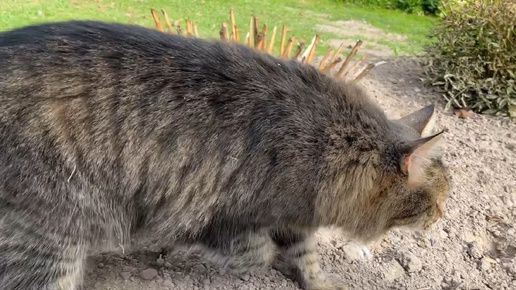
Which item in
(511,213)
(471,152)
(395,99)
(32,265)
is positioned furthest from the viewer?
(395,99)

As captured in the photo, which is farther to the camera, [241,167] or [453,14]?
[453,14]

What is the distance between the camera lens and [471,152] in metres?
5.41

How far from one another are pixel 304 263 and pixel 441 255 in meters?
1.25

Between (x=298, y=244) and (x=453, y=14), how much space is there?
453cm

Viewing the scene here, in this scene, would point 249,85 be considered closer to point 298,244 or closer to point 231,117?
point 231,117

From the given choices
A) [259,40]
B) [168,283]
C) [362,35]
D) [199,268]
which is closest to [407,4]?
[362,35]

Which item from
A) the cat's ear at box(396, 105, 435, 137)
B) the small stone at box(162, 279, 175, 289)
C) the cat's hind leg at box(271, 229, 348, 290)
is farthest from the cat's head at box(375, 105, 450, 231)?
the small stone at box(162, 279, 175, 289)

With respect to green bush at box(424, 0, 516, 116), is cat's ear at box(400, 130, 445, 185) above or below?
above

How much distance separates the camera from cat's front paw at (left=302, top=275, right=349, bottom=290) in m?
3.40

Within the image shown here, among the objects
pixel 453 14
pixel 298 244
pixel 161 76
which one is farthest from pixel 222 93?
pixel 453 14

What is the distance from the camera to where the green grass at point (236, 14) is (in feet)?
32.9

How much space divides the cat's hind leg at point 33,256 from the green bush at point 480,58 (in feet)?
16.3

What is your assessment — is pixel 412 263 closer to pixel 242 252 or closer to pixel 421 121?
pixel 421 121

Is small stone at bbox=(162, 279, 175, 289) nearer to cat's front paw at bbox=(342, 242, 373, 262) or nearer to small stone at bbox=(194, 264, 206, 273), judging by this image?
small stone at bbox=(194, 264, 206, 273)
